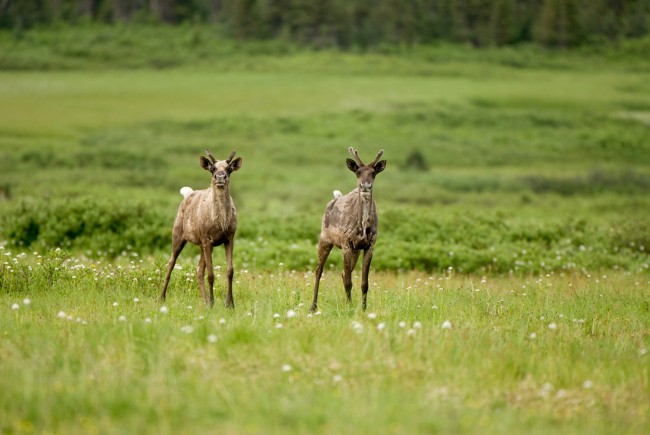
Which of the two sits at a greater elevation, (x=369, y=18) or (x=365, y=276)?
(x=369, y=18)

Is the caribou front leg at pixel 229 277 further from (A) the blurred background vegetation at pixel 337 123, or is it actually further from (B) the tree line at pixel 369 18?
(B) the tree line at pixel 369 18

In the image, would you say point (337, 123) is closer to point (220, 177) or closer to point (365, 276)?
point (365, 276)

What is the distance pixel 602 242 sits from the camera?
23422 millimetres

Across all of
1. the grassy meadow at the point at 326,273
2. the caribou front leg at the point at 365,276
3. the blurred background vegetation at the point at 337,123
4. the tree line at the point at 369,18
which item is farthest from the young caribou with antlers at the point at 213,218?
the tree line at the point at 369,18

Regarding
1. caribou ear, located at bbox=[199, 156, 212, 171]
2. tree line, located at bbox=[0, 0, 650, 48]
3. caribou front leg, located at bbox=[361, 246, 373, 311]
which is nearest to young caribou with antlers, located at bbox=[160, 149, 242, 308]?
caribou ear, located at bbox=[199, 156, 212, 171]

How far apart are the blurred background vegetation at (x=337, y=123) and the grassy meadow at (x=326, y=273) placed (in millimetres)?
188

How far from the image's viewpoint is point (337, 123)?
58.7m

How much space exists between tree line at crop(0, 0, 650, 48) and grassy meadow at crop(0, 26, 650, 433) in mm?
27568

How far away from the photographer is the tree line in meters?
91.6

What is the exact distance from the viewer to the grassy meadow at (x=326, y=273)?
308 inches

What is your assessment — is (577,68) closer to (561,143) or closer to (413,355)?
(561,143)

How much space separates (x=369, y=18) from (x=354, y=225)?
8531 cm

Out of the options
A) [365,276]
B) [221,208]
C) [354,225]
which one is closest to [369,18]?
[354,225]

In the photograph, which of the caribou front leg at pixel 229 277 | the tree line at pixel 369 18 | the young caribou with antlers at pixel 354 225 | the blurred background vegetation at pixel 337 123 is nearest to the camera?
the caribou front leg at pixel 229 277
